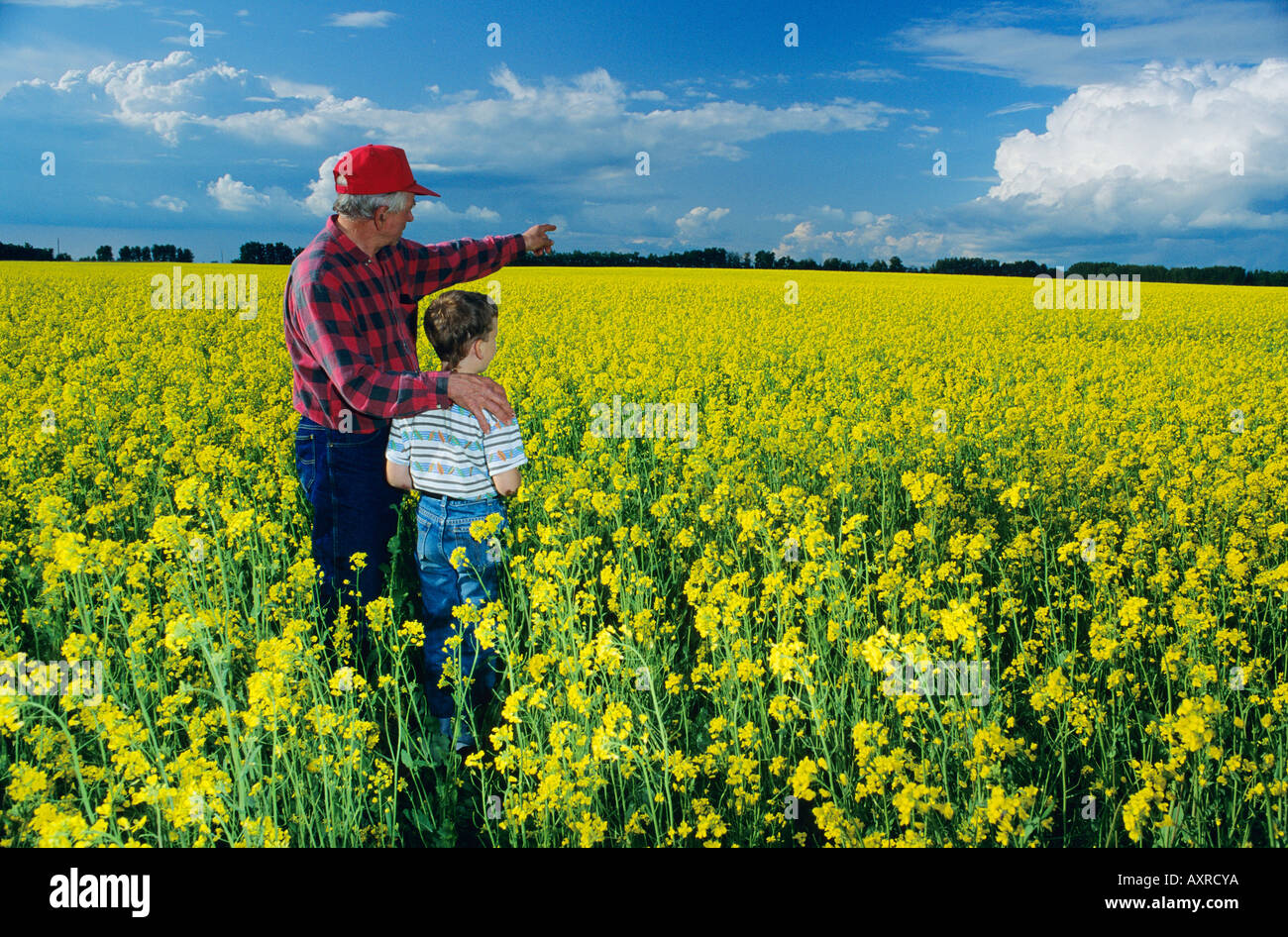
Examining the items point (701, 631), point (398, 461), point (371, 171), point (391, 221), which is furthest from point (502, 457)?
point (371, 171)

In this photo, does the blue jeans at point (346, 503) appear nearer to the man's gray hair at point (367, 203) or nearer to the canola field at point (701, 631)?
the canola field at point (701, 631)

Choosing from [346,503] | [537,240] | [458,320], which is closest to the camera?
[458,320]

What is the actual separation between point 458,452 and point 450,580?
1.82 ft

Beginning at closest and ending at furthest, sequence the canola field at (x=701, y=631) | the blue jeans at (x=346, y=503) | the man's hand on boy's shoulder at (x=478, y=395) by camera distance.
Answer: the canola field at (x=701, y=631), the man's hand on boy's shoulder at (x=478, y=395), the blue jeans at (x=346, y=503)

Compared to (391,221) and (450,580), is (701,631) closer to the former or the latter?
(450,580)

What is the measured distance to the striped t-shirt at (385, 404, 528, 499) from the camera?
2.95 m

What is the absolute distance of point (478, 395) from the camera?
106 inches

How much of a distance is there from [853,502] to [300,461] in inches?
134

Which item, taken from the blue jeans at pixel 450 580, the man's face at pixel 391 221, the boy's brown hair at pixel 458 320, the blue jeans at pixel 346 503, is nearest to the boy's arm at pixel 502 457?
the blue jeans at pixel 450 580

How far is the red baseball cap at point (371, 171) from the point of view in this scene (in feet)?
9.84

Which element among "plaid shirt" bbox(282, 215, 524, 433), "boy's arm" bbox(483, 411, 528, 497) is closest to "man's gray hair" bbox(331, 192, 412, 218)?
"plaid shirt" bbox(282, 215, 524, 433)

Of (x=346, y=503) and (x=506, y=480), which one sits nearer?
(x=506, y=480)
